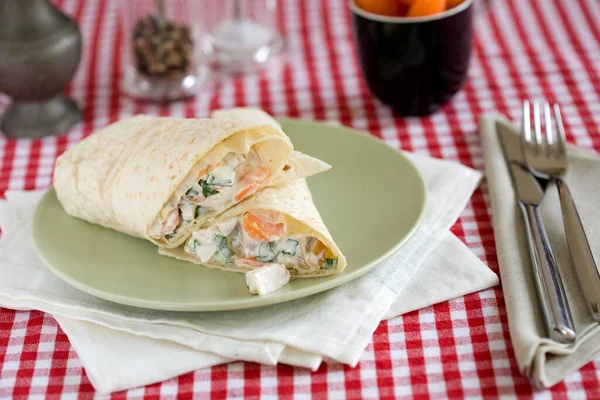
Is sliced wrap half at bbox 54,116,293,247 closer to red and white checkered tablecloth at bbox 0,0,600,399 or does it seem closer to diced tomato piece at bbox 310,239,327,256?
diced tomato piece at bbox 310,239,327,256

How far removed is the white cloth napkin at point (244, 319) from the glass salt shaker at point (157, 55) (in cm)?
122

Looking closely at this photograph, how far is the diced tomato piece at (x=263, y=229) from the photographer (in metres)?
2.16

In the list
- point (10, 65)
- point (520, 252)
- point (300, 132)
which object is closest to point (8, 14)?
point (10, 65)

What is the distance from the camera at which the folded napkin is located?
6.05 feet

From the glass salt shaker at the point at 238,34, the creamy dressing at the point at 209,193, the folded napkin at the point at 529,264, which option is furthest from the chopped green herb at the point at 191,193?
the glass salt shaker at the point at 238,34

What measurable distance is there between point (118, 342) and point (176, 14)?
6.50 ft

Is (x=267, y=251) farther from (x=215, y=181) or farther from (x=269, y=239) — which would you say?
(x=215, y=181)

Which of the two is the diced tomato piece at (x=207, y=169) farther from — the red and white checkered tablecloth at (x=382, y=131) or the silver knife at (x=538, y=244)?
the silver knife at (x=538, y=244)

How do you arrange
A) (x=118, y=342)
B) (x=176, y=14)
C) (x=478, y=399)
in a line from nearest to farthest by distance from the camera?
(x=478, y=399)
(x=118, y=342)
(x=176, y=14)

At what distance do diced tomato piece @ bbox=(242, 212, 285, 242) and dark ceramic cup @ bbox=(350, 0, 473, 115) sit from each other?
42.2 inches

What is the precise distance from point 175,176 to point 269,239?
30 centimetres

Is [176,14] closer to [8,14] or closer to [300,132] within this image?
[8,14]

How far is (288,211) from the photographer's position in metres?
2.11

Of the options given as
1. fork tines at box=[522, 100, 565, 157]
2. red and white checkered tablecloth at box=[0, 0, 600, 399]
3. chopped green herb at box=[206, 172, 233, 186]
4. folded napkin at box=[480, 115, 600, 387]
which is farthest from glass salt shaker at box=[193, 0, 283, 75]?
chopped green herb at box=[206, 172, 233, 186]
